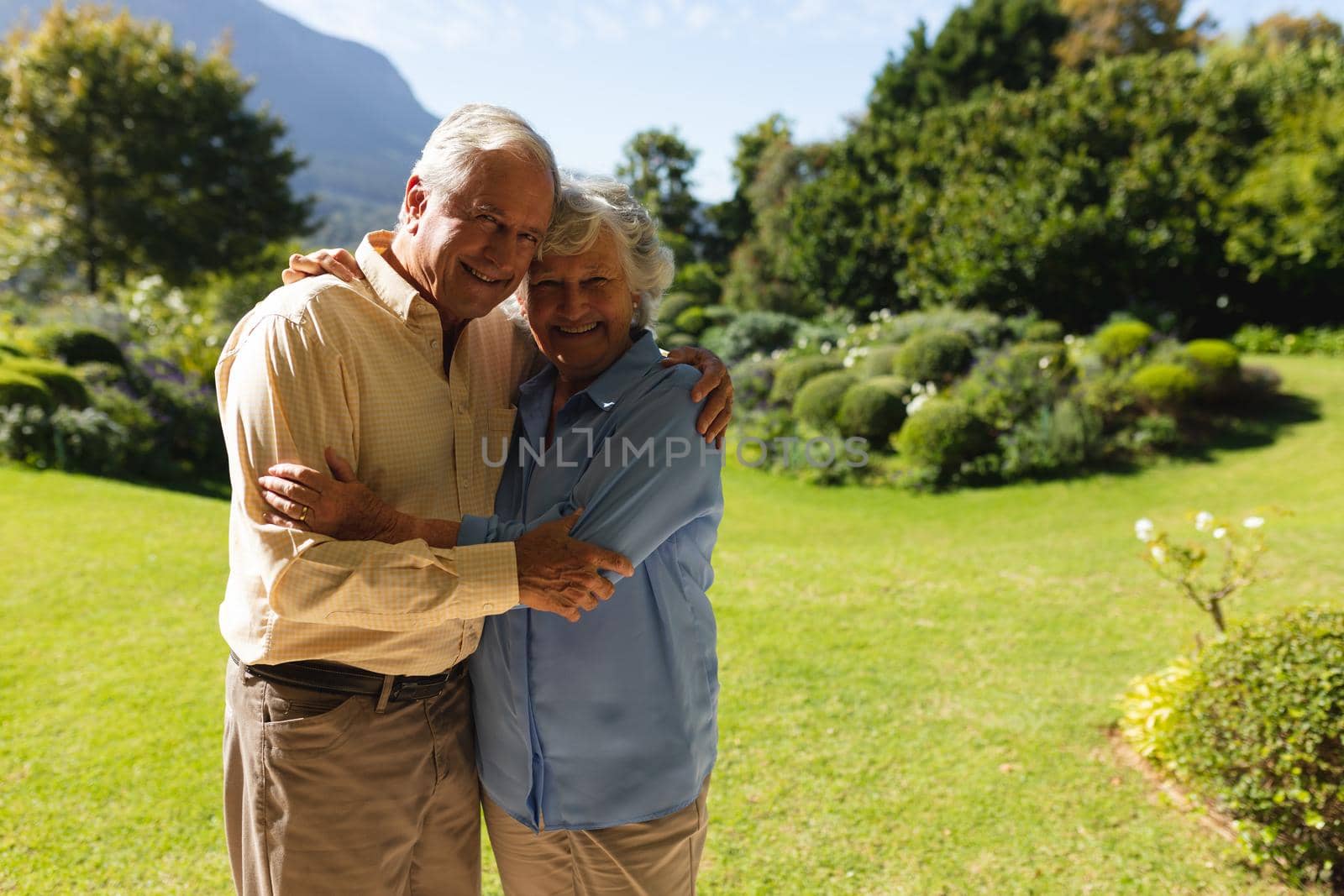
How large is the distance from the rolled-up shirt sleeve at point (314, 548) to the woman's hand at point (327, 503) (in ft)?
0.08

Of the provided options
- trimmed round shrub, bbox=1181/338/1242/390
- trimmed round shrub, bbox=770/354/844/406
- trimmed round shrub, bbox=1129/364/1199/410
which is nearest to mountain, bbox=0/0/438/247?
trimmed round shrub, bbox=770/354/844/406

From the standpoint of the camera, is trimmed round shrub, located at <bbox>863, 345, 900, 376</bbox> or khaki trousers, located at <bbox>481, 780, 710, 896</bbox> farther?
trimmed round shrub, located at <bbox>863, 345, 900, 376</bbox>

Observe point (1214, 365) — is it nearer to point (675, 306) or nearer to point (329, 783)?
point (329, 783)

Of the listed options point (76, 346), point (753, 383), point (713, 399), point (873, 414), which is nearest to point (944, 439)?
point (873, 414)

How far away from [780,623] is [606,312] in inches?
146

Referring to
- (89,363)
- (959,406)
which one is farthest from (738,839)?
(89,363)

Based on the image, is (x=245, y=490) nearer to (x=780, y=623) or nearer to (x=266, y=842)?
(x=266, y=842)

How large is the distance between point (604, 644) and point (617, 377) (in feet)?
1.80

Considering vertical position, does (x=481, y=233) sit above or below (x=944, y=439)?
above

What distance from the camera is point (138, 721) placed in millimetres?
3771

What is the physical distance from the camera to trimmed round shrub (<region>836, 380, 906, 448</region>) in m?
10.1

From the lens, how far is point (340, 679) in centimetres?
168

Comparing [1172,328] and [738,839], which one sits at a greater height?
[1172,328]

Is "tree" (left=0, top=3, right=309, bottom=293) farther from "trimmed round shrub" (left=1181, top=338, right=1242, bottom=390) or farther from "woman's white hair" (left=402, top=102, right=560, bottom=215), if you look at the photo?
"woman's white hair" (left=402, top=102, right=560, bottom=215)
